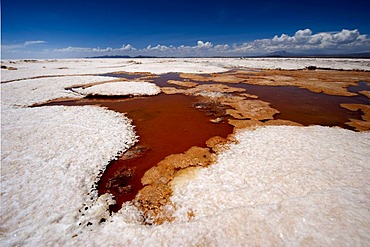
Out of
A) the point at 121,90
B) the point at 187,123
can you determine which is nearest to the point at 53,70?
the point at 121,90

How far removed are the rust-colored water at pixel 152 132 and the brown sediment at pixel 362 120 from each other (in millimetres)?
9519

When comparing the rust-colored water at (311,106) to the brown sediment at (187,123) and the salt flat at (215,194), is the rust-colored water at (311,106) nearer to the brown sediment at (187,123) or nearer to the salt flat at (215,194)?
the brown sediment at (187,123)

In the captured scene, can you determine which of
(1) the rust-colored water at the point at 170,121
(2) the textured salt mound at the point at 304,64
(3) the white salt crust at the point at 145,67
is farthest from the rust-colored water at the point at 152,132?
(2) the textured salt mound at the point at 304,64

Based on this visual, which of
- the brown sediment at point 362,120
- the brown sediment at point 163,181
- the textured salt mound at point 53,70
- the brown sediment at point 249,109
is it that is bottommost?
the brown sediment at point 163,181

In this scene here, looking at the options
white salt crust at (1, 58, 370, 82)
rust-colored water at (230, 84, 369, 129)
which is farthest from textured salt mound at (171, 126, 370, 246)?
white salt crust at (1, 58, 370, 82)

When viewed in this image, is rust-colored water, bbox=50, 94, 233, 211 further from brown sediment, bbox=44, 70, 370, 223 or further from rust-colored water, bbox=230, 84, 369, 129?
rust-colored water, bbox=230, 84, 369, 129

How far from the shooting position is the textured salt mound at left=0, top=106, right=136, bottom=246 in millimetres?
6379

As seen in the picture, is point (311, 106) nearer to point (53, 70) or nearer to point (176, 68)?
point (176, 68)

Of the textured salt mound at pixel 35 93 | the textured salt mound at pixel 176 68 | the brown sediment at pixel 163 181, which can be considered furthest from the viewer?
the textured salt mound at pixel 176 68

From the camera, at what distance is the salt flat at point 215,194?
5988mm

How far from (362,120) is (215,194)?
52.3 feet

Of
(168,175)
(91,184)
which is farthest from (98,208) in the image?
(168,175)

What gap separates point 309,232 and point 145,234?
197 inches

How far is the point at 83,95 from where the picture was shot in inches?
977
